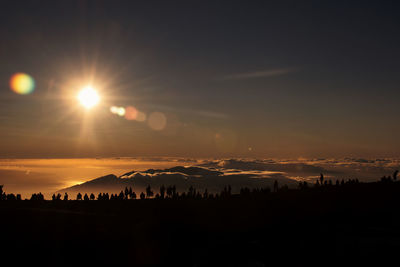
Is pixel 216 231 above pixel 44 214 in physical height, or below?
below

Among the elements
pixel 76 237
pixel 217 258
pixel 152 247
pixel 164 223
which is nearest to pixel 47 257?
pixel 76 237

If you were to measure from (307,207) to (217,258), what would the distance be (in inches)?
650

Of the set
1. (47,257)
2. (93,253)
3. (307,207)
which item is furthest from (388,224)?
(47,257)

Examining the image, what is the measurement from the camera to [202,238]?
2358cm

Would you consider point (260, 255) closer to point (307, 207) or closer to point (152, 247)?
point (152, 247)

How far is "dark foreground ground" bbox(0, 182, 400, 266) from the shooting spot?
1838 cm

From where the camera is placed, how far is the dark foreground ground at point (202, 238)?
18.4m

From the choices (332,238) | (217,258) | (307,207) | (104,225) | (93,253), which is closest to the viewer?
(217,258)

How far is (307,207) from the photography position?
103 feet

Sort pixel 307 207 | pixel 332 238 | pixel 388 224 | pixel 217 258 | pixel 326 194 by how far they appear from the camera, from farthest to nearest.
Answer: pixel 326 194 < pixel 307 207 < pixel 388 224 < pixel 332 238 < pixel 217 258

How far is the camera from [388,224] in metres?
24.6

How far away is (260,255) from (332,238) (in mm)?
5128

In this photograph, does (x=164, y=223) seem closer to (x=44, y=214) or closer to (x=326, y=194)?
(x=44, y=214)

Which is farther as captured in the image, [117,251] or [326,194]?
[326,194]
